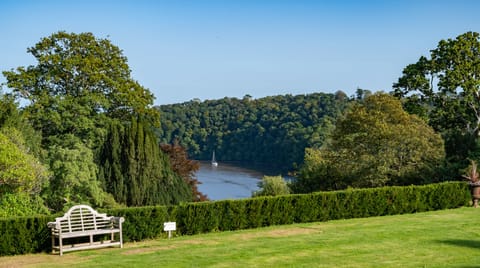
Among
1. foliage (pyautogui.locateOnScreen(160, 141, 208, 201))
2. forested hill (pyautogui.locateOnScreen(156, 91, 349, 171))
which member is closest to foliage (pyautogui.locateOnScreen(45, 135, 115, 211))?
foliage (pyautogui.locateOnScreen(160, 141, 208, 201))

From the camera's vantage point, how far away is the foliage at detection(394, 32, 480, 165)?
34.8 m

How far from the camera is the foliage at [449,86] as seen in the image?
34.8m

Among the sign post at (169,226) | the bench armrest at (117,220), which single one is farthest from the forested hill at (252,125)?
the bench armrest at (117,220)

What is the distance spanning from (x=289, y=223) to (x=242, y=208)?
1.82m

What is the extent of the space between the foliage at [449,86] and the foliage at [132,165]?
1621 cm

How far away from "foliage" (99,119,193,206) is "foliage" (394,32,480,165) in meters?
16.2

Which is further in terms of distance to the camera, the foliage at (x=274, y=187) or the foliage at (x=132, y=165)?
the foliage at (x=274, y=187)

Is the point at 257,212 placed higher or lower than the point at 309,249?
higher

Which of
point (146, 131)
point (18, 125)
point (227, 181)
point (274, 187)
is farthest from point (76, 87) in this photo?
point (227, 181)

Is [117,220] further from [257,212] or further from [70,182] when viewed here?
[70,182]

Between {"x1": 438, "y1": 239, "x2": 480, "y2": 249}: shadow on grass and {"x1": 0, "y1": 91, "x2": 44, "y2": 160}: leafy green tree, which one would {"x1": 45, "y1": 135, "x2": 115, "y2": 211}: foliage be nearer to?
{"x1": 0, "y1": 91, "x2": 44, "y2": 160}: leafy green tree

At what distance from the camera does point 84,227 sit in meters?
15.0

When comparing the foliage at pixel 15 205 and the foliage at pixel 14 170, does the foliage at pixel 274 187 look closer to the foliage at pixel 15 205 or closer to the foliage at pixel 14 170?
the foliage at pixel 15 205

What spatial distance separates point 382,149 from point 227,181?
47783mm
